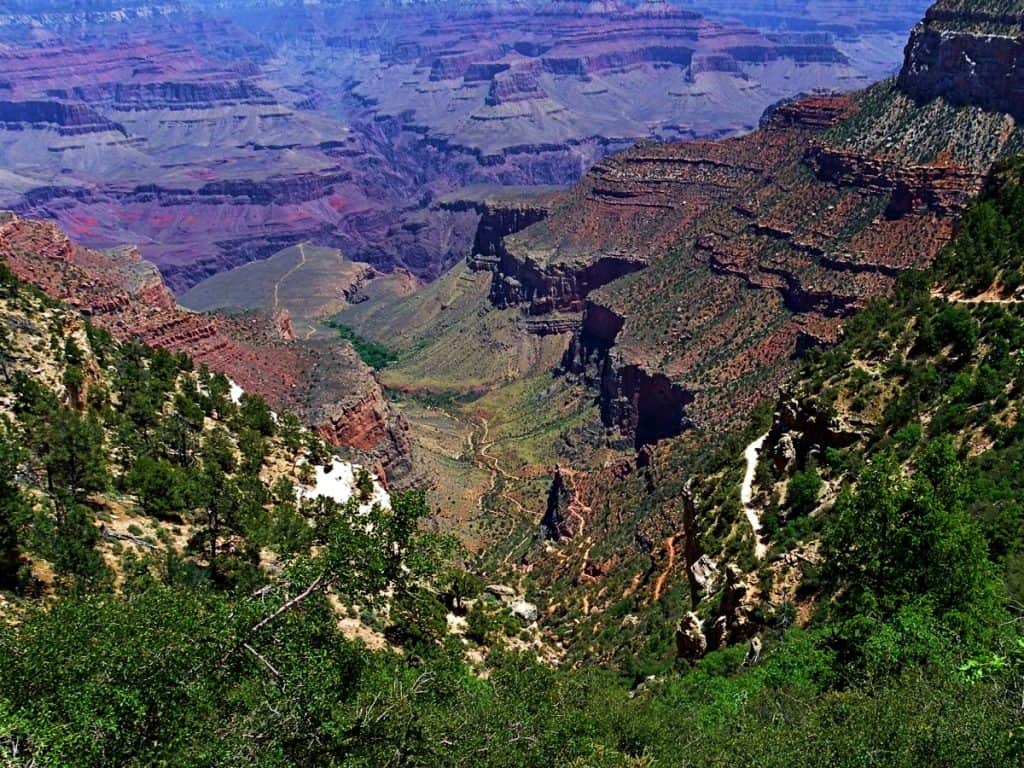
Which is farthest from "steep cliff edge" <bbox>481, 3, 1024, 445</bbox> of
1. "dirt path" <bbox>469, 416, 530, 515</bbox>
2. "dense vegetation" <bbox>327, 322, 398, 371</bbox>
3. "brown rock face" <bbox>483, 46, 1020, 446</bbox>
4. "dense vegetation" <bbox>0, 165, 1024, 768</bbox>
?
"dense vegetation" <bbox>0, 165, 1024, 768</bbox>

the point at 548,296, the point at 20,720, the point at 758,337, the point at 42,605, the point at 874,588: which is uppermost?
the point at 20,720

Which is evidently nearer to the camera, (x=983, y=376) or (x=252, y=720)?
(x=252, y=720)

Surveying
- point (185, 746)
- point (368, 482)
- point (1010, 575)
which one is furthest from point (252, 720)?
point (368, 482)

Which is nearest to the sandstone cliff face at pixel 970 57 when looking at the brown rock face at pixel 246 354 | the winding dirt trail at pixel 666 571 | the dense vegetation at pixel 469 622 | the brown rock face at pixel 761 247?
the brown rock face at pixel 761 247

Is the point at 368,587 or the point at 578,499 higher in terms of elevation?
the point at 368,587

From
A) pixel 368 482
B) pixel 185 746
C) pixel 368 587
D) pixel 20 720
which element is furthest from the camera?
pixel 368 482

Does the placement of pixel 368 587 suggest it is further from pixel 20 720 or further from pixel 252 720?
pixel 20 720

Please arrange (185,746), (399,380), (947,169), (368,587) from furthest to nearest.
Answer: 1. (399,380)
2. (947,169)
3. (368,587)
4. (185,746)
